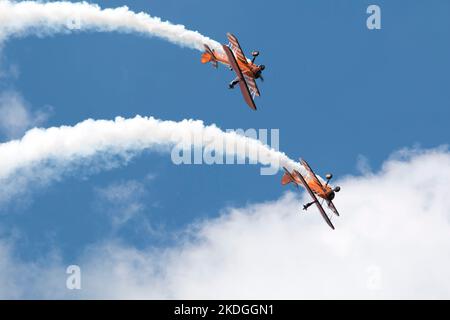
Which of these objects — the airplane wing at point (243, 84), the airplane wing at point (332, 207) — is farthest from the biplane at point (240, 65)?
the airplane wing at point (332, 207)

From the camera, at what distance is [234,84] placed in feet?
308

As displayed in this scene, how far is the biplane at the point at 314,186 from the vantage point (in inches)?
3915

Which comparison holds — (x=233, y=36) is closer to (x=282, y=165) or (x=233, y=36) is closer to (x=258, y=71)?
(x=258, y=71)

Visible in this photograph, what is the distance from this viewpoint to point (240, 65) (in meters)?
95.9

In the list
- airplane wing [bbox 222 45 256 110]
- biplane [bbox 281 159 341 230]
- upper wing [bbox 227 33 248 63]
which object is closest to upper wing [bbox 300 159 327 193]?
biplane [bbox 281 159 341 230]

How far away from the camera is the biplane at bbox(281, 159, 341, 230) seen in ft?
326

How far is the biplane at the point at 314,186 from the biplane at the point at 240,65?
1061 centimetres

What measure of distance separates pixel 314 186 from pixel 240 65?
50.5 ft

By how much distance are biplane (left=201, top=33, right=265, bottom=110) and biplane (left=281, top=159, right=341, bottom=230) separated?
10.6m

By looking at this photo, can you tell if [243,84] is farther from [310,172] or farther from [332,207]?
[332,207]

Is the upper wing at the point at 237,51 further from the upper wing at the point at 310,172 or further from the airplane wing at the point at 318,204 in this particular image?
the airplane wing at the point at 318,204
